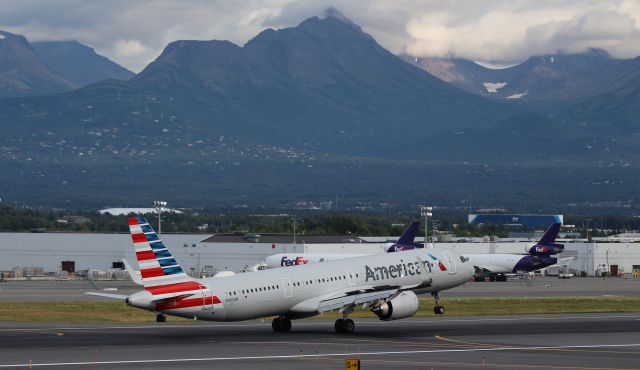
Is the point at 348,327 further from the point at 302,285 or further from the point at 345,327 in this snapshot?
the point at 302,285

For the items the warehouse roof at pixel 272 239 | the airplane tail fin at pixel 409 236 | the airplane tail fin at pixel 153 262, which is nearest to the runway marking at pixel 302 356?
the airplane tail fin at pixel 153 262

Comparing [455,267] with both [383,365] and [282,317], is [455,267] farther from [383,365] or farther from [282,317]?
[383,365]

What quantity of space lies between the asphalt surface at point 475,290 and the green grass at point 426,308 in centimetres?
1032

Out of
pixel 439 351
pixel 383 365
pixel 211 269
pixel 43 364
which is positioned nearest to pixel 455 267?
pixel 439 351

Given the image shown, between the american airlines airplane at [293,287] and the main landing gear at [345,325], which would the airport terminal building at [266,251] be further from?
the main landing gear at [345,325]

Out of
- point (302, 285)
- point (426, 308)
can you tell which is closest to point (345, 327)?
point (302, 285)

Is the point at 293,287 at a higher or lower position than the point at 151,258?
lower

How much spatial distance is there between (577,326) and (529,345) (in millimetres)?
13888

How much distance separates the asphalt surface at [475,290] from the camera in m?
118

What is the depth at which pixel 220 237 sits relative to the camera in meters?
196

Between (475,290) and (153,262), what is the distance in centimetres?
6940

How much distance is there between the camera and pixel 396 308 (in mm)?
69750

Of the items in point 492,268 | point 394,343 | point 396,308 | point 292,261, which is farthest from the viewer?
point 492,268

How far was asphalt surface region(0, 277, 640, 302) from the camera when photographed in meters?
118
